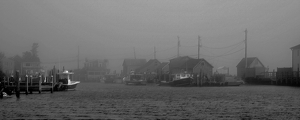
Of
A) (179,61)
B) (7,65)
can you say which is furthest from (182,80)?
(7,65)

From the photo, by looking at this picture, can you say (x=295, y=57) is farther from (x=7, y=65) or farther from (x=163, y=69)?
(x=7, y=65)

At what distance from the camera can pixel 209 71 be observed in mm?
121875

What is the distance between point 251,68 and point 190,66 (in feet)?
54.1

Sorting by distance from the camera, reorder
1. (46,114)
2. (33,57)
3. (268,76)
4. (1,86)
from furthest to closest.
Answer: (33,57) → (268,76) → (1,86) → (46,114)

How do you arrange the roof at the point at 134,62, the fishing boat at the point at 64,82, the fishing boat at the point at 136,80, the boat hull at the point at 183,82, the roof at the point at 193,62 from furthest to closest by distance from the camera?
the roof at the point at 134,62, the fishing boat at the point at 136,80, the roof at the point at 193,62, the boat hull at the point at 183,82, the fishing boat at the point at 64,82

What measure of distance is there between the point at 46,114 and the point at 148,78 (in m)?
111

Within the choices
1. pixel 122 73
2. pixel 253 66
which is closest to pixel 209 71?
pixel 253 66

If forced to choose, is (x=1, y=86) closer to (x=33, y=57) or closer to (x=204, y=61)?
(x=204, y=61)

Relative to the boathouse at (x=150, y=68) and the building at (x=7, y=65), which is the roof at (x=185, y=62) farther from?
the building at (x=7, y=65)

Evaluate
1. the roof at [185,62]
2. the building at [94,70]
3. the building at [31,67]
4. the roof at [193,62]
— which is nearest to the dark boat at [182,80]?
the roof at [185,62]

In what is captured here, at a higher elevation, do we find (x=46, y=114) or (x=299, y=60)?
(x=299, y=60)

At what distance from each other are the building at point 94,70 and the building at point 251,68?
3001 inches

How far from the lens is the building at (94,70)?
18770 cm

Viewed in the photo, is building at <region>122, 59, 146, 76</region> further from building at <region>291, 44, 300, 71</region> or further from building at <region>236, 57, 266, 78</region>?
building at <region>291, 44, 300, 71</region>
